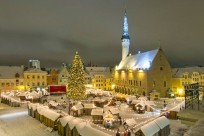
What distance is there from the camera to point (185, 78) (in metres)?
58.3

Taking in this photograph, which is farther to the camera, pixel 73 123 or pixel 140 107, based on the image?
pixel 140 107

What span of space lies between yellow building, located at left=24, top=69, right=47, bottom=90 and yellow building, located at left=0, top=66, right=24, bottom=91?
187cm

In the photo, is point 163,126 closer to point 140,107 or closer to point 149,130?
point 149,130

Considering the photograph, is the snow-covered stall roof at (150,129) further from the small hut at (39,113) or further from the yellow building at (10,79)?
the yellow building at (10,79)

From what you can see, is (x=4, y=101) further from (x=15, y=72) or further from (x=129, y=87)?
(x=129, y=87)

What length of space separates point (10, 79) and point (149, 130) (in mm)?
62712

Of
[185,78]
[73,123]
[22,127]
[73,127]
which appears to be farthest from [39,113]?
[185,78]

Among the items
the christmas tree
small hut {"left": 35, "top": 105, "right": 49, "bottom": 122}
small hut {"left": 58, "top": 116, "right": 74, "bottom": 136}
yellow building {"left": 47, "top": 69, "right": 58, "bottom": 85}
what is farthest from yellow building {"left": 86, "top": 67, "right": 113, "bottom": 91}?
small hut {"left": 58, "top": 116, "right": 74, "bottom": 136}

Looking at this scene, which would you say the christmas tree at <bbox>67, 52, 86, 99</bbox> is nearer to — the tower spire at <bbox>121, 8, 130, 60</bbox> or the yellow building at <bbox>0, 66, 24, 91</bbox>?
the yellow building at <bbox>0, 66, 24, 91</bbox>

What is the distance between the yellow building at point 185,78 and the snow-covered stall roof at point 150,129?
39.1 metres

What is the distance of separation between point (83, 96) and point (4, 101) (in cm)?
1968

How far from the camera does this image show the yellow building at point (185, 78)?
2242 inches

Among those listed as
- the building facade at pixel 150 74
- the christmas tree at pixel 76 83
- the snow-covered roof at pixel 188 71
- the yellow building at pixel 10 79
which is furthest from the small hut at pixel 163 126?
the yellow building at pixel 10 79

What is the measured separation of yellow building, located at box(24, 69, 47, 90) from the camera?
2891 inches
